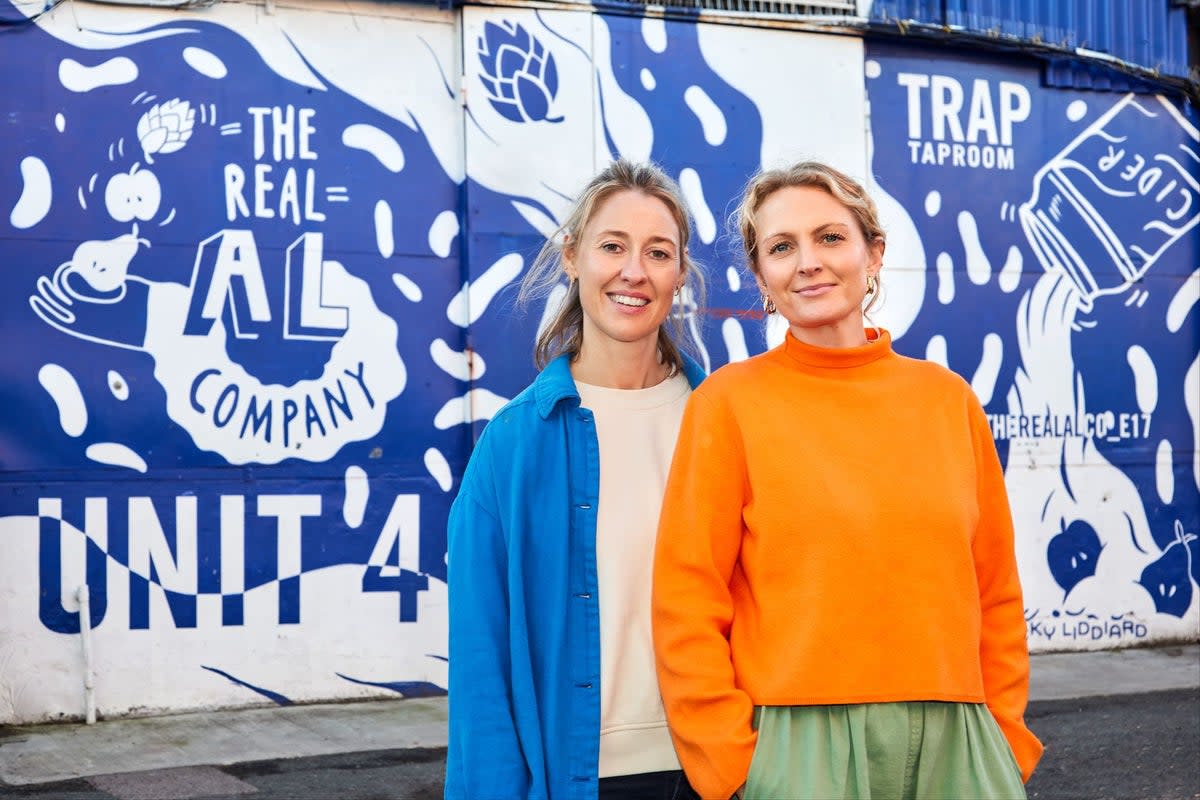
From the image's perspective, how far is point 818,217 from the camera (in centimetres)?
255

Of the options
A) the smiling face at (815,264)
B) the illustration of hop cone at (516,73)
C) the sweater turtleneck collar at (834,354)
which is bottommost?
the sweater turtleneck collar at (834,354)

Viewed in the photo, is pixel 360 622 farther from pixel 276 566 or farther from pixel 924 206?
pixel 924 206

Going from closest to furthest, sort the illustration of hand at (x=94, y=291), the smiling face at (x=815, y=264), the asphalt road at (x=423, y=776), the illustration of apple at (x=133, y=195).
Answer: the smiling face at (x=815, y=264) → the asphalt road at (x=423, y=776) → the illustration of hand at (x=94, y=291) → the illustration of apple at (x=133, y=195)

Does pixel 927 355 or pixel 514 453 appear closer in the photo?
pixel 514 453

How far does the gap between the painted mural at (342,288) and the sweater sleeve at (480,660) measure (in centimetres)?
488

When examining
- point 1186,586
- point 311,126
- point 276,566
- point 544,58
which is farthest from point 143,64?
point 1186,586

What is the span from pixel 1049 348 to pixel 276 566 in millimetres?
5118

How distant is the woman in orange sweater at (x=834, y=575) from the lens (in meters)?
2.35

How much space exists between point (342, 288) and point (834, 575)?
17.7 feet

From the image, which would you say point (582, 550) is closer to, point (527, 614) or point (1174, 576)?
point (527, 614)

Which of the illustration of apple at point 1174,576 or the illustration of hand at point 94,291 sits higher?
the illustration of hand at point 94,291

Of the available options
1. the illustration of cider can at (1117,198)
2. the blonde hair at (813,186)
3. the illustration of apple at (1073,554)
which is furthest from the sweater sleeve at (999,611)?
the illustration of cider can at (1117,198)

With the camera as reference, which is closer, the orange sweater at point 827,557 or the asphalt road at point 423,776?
the orange sweater at point 827,557

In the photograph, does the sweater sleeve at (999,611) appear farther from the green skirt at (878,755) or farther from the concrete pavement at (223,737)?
the concrete pavement at (223,737)
